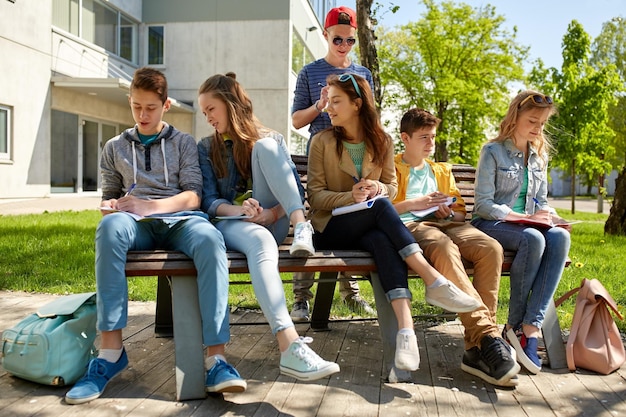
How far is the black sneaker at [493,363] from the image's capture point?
2.96m

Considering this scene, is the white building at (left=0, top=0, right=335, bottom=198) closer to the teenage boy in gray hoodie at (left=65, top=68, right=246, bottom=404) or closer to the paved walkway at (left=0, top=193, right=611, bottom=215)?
the paved walkway at (left=0, top=193, right=611, bottom=215)

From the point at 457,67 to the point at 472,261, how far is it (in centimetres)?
2213

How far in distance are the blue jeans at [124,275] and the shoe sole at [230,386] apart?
216 mm

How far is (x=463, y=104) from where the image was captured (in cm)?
2348

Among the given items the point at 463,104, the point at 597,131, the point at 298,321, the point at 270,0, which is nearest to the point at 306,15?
the point at 270,0

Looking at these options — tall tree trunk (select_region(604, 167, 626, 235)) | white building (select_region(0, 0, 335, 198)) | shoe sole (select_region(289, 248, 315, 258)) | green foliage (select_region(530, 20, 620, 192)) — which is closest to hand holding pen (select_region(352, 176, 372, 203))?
shoe sole (select_region(289, 248, 315, 258))

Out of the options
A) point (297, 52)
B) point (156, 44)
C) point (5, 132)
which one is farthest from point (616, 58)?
point (5, 132)

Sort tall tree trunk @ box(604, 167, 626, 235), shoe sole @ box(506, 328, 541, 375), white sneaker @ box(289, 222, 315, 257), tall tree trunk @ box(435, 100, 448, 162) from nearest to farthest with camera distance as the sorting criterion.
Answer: white sneaker @ box(289, 222, 315, 257) < shoe sole @ box(506, 328, 541, 375) < tall tree trunk @ box(604, 167, 626, 235) < tall tree trunk @ box(435, 100, 448, 162)

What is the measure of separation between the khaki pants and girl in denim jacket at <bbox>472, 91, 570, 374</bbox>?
0.62 ft

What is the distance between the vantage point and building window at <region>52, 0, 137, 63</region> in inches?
680

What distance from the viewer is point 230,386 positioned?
2713 mm

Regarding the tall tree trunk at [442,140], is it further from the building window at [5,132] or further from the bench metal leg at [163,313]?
the bench metal leg at [163,313]

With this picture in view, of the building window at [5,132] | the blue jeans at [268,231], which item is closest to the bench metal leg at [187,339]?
the blue jeans at [268,231]

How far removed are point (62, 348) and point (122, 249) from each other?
53 cm
